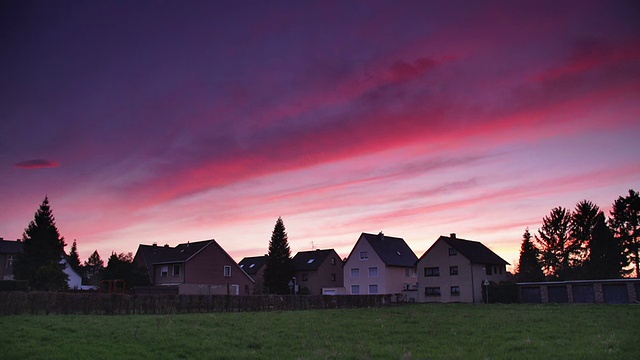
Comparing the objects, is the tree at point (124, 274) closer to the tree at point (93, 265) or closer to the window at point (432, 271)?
the window at point (432, 271)

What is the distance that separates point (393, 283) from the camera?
232ft

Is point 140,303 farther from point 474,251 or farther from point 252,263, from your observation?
point 252,263

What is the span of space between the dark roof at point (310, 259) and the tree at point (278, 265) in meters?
6.77

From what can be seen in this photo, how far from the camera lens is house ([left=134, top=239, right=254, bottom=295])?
204 feet

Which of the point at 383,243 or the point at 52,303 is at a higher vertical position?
the point at 383,243

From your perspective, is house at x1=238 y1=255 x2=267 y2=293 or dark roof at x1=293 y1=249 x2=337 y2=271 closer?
dark roof at x1=293 y1=249 x2=337 y2=271

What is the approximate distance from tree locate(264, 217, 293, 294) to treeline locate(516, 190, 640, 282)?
1318 inches

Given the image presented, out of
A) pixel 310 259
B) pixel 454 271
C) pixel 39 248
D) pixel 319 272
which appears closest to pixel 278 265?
pixel 319 272

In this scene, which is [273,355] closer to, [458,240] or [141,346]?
[141,346]

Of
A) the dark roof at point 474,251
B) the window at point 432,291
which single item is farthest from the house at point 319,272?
the dark roof at point 474,251

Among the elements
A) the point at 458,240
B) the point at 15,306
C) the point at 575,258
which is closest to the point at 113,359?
the point at 15,306

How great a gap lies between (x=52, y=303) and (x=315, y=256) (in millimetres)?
56678

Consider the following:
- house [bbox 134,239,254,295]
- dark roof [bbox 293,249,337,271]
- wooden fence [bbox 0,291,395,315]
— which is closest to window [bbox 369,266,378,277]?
dark roof [bbox 293,249,337,271]

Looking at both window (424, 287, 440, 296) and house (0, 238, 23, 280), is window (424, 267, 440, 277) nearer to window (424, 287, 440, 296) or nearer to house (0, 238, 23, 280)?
window (424, 287, 440, 296)
